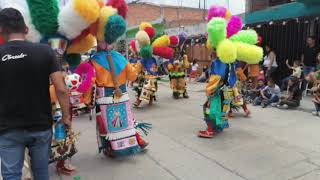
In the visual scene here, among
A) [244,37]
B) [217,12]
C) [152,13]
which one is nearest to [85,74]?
[217,12]

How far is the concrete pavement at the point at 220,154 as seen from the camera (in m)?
4.43

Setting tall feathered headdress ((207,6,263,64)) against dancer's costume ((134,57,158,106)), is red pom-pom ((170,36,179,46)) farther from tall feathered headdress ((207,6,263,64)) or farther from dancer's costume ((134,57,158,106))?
tall feathered headdress ((207,6,263,64))

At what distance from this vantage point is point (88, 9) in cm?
411

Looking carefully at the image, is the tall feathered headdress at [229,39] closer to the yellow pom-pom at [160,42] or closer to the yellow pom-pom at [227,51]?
the yellow pom-pom at [227,51]

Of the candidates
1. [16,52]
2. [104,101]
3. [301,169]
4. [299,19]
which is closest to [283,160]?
[301,169]

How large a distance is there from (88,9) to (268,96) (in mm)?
6216

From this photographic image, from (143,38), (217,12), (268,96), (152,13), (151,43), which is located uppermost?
(152,13)

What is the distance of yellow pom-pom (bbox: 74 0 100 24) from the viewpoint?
406cm

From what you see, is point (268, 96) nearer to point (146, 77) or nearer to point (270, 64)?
point (270, 64)

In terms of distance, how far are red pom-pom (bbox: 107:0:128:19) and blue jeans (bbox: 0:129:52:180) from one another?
2.34 meters

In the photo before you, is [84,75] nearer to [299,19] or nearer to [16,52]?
[16,52]

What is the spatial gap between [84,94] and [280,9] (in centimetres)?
896

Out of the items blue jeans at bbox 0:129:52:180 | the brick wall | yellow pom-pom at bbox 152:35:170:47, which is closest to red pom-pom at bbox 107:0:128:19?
blue jeans at bbox 0:129:52:180

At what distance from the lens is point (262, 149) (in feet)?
17.4
